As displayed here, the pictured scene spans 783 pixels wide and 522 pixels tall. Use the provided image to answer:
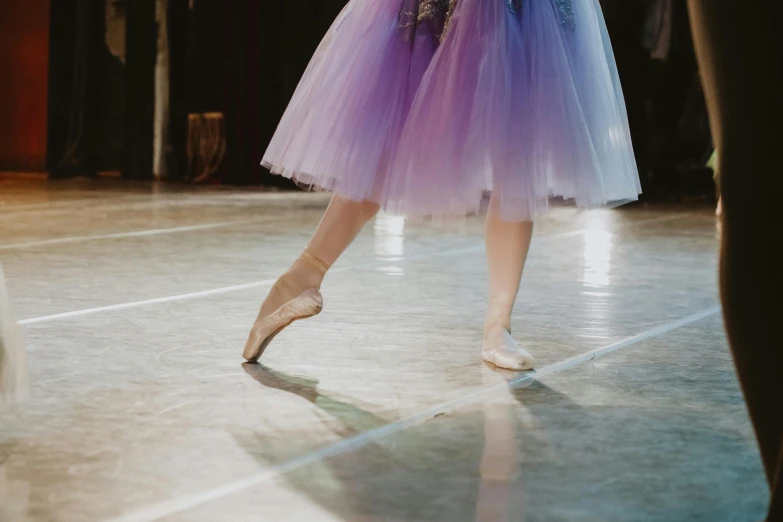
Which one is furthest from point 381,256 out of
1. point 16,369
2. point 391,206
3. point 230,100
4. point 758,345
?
point 230,100

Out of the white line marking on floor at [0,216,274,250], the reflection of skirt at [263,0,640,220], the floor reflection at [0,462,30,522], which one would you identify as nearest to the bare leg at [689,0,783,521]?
the floor reflection at [0,462,30,522]

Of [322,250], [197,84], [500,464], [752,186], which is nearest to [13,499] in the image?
[500,464]

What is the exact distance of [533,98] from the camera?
212cm

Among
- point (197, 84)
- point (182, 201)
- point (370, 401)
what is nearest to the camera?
point (370, 401)

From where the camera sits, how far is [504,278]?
225 cm

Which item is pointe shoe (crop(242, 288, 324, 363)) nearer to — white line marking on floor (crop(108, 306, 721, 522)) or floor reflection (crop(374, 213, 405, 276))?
white line marking on floor (crop(108, 306, 721, 522))

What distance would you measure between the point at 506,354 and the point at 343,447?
0.68 meters

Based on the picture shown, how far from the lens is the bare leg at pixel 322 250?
223 centimetres

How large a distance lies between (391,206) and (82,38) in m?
8.01

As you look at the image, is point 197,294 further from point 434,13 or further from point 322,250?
point 434,13

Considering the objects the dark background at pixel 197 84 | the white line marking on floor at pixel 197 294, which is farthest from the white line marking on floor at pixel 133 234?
the dark background at pixel 197 84

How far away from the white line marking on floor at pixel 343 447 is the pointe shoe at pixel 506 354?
0.03m

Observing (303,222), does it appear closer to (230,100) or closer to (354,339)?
(354,339)

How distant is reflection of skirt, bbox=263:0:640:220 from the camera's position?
2090 millimetres
